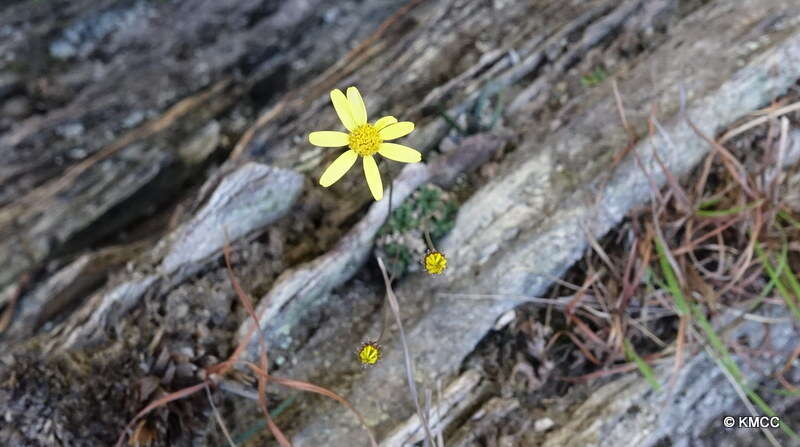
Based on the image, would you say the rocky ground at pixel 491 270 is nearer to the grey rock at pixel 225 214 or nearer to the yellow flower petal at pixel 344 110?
the grey rock at pixel 225 214

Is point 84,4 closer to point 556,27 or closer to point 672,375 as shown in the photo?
point 556,27

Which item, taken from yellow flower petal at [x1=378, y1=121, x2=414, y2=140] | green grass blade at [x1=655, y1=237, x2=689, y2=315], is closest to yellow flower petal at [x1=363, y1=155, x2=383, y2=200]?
yellow flower petal at [x1=378, y1=121, x2=414, y2=140]

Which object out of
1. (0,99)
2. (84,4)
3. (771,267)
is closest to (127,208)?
(0,99)

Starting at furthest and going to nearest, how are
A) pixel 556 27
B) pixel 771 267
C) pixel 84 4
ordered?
pixel 84 4 → pixel 556 27 → pixel 771 267

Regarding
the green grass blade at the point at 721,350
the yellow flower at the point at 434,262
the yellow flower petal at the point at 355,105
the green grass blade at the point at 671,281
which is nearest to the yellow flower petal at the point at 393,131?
the yellow flower petal at the point at 355,105

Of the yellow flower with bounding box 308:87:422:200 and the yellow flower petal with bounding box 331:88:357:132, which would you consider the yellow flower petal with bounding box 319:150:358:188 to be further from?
the yellow flower petal with bounding box 331:88:357:132

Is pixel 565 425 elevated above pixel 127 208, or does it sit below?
below

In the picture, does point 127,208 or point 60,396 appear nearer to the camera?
point 60,396
